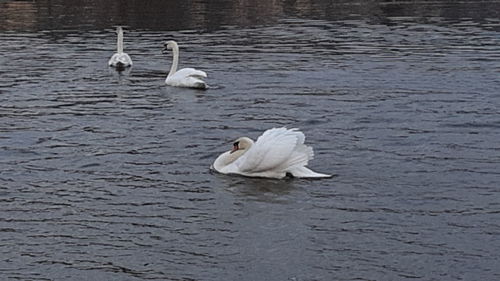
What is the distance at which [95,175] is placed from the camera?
15586 millimetres

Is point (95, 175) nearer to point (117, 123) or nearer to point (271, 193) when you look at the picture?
point (271, 193)

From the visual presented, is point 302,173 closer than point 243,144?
Yes

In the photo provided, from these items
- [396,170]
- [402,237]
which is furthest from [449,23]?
[402,237]

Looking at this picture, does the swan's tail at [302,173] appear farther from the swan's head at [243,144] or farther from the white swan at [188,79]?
the white swan at [188,79]

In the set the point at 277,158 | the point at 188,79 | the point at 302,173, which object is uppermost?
the point at 277,158

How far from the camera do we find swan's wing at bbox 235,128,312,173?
49.2ft

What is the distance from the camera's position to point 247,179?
15344 millimetres

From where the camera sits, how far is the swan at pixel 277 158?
15.0 metres

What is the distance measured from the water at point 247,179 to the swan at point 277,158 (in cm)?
19

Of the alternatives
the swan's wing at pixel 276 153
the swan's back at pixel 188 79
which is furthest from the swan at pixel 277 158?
the swan's back at pixel 188 79

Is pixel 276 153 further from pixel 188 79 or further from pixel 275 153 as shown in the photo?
pixel 188 79

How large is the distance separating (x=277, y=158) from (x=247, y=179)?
2.20 ft

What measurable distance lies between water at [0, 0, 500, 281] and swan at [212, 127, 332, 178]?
19cm

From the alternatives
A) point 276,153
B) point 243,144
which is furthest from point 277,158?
point 243,144
